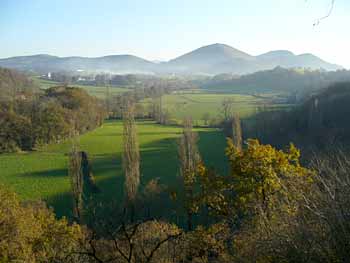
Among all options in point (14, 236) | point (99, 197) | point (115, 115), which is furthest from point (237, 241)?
point (115, 115)

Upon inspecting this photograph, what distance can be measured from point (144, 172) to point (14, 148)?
51.0 ft

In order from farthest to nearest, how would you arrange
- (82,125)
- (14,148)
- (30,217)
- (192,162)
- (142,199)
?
(82,125) < (14,148) < (192,162) < (142,199) < (30,217)

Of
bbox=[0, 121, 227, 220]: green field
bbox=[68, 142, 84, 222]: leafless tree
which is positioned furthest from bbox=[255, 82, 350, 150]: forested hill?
bbox=[68, 142, 84, 222]: leafless tree

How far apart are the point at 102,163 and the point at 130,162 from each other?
43.3ft

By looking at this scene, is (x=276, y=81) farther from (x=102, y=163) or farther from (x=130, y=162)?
(x=130, y=162)

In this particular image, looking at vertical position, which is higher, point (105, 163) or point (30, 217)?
point (30, 217)

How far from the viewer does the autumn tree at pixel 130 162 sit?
23.6 m

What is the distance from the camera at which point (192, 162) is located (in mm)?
27203

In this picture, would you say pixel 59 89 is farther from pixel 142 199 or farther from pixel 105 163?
pixel 142 199

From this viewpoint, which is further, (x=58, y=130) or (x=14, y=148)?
(x=58, y=130)

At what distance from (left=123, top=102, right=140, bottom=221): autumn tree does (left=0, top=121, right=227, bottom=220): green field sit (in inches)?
153

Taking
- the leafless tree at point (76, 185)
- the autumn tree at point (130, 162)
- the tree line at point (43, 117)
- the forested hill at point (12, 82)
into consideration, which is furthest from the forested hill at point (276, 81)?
the leafless tree at point (76, 185)

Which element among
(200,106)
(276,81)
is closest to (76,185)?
(200,106)

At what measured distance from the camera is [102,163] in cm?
3744
